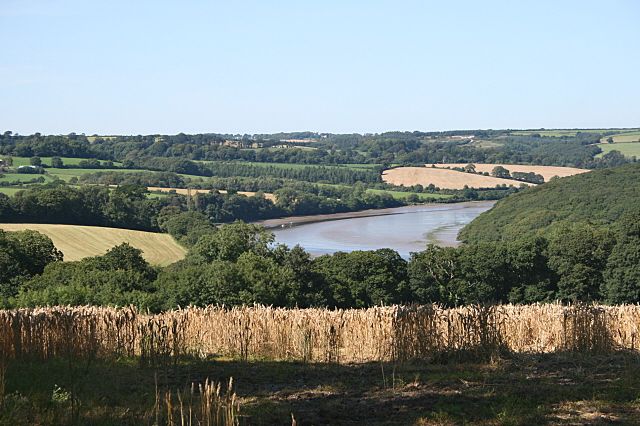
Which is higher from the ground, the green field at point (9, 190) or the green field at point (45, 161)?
the green field at point (45, 161)

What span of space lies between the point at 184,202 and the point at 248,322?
4444 inches

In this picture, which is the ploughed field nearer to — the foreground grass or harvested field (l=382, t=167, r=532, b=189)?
harvested field (l=382, t=167, r=532, b=189)

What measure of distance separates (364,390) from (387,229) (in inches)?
4196

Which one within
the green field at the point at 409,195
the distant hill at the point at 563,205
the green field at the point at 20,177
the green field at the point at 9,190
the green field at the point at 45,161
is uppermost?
the green field at the point at 45,161

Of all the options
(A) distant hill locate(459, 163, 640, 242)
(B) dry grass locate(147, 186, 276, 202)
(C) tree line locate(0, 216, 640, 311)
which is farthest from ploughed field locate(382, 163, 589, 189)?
(C) tree line locate(0, 216, 640, 311)

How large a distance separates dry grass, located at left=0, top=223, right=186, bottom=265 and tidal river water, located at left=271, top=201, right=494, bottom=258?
15.9 metres

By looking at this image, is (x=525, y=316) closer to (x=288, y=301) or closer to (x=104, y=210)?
(x=288, y=301)

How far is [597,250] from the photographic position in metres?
58.2

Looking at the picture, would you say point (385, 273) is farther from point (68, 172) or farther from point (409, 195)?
point (409, 195)

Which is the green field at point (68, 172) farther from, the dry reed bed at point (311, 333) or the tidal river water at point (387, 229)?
the dry reed bed at point (311, 333)

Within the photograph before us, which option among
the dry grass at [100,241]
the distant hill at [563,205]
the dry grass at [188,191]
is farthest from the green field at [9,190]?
the distant hill at [563,205]

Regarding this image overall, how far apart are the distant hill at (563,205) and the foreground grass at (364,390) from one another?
77.2 meters

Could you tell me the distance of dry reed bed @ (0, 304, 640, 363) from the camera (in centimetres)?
1638

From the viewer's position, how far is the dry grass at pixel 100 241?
3044 inches
